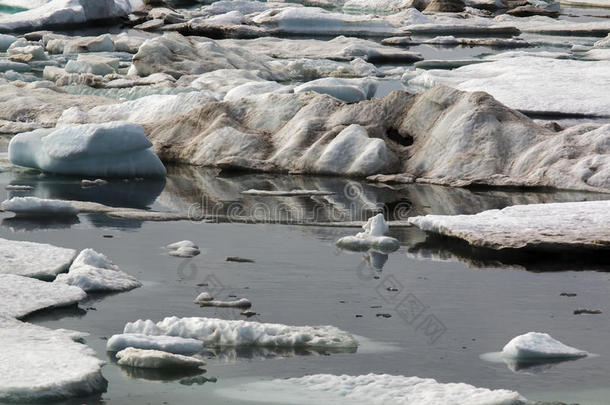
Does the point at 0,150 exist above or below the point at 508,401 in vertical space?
below

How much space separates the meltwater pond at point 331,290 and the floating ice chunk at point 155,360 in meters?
0.06

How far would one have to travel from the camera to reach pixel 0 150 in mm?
13797

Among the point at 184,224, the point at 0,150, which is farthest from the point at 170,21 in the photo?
the point at 184,224

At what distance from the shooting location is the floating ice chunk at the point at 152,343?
616 centimetres

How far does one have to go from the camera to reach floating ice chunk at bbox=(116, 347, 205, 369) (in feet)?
19.5

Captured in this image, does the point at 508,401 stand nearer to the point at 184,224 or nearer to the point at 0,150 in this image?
the point at 184,224

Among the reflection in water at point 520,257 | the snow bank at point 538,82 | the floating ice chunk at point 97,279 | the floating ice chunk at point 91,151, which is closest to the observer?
the floating ice chunk at point 97,279

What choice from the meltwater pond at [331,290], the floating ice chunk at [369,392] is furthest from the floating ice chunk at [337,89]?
the floating ice chunk at [369,392]

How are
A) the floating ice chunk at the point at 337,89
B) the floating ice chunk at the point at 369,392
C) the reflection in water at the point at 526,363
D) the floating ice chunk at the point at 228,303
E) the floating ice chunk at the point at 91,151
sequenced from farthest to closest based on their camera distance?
the floating ice chunk at the point at 337,89 → the floating ice chunk at the point at 91,151 → the floating ice chunk at the point at 228,303 → the reflection in water at the point at 526,363 → the floating ice chunk at the point at 369,392

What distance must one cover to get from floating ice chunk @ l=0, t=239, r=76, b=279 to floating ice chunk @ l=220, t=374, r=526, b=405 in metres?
2.59

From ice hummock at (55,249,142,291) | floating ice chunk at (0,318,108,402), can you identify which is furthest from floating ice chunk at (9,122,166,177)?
floating ice chunk at (0,318,108,402)

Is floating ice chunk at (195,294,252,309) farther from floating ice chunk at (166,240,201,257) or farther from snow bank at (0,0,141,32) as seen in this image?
snow bank at (0,0,141,32)

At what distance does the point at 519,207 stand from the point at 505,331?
3.23 m

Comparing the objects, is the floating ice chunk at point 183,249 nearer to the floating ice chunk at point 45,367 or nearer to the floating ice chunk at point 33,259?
the floating ice chunk at point 33,259
